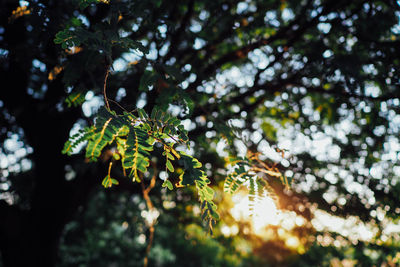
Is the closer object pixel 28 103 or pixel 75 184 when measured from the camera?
pixel 28 103

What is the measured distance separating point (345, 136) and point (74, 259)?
46.8 feet

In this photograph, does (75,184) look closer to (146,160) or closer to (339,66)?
(146,160)

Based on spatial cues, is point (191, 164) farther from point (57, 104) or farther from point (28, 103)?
point (28, 103)

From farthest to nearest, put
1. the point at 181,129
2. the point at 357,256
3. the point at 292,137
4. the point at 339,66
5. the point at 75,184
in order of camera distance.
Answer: the point at 292,137
the point at 75,184
the point at 357,256
the point at 339,66
the point at 181,129

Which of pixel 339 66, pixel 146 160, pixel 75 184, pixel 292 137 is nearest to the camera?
pixel 146 160

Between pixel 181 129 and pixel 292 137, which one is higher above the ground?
pixel 292 137

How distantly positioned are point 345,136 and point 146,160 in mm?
4323

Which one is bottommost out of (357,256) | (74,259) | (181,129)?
(74,259)

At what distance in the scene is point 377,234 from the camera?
11.5ft

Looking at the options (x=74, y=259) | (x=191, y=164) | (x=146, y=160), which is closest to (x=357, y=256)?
(x=191, y=164)

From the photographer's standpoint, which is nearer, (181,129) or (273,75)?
(181,129)

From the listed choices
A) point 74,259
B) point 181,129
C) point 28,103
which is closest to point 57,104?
point 28,103

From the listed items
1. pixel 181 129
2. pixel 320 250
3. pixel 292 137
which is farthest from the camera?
pixel 292 137

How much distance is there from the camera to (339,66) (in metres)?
2.36
